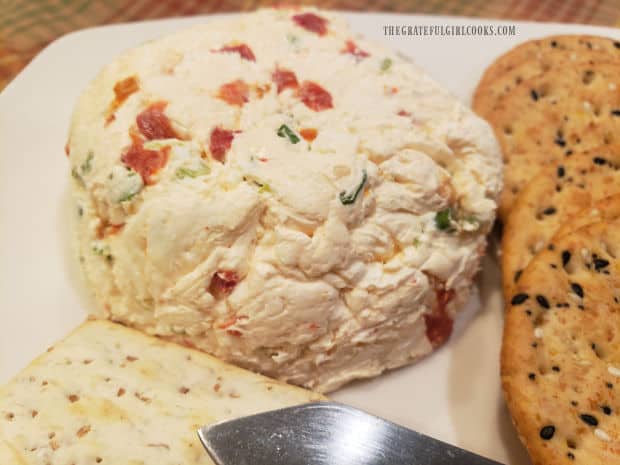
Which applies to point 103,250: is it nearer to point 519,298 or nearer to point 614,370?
point 519,298

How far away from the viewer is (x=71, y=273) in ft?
6.67

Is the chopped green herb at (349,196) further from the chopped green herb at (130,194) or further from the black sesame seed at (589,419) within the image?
the black sesame seed at (589,419)

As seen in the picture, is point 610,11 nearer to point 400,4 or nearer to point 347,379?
point 400,4

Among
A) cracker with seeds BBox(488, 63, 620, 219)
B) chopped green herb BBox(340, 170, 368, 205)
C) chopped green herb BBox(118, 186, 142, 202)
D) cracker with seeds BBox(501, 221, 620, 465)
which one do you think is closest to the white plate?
cracker with seeds BBox(501, 221, 620, 465)

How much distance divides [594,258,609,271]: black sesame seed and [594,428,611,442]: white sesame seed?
0.46m

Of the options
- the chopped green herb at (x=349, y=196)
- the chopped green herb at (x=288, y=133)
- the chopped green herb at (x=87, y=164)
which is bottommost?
the chopped green herb at (x=87, y=164)

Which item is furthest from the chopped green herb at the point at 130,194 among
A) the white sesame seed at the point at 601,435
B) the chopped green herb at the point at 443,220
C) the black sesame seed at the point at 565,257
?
the white sesame seed at the point at 601,435

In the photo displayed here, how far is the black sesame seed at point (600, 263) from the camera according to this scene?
69.7 inches

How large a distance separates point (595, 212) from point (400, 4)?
2148mm

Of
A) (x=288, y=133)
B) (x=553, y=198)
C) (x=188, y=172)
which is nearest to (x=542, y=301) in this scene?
(x=553, y=198)

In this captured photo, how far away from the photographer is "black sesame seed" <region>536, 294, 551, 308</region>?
1749 mm

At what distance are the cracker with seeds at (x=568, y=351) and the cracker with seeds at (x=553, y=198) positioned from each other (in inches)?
6.1

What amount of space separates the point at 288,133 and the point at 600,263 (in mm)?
947

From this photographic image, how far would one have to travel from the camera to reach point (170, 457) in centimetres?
149
